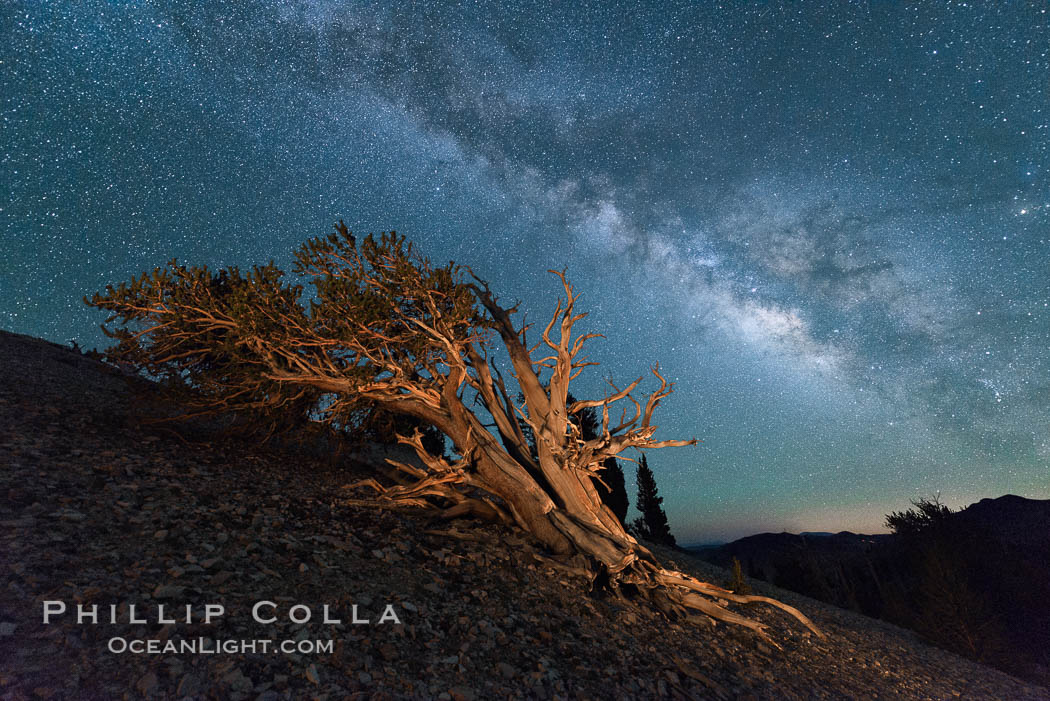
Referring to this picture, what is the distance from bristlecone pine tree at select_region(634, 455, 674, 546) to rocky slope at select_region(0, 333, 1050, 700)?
28800 mm

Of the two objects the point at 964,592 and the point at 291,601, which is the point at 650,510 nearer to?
the point at 964,592

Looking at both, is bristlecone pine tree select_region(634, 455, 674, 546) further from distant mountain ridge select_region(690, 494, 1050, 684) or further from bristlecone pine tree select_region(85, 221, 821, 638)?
bristlecone pine tree select_region(85, 221, 821, 638)

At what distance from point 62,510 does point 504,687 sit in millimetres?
6081

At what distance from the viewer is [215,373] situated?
1145cm

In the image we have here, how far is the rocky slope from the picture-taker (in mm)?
3754

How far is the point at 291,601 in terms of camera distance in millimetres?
5008

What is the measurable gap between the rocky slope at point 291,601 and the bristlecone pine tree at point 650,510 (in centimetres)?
2880

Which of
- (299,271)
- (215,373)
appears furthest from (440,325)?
(215,373)

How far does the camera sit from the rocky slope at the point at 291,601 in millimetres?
3754

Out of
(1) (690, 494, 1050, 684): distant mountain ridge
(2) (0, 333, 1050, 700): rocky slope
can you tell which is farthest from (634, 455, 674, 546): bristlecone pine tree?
(2) (0, 333, 1050, 700): rocky slope

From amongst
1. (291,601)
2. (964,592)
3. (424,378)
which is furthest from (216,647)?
(964,592)

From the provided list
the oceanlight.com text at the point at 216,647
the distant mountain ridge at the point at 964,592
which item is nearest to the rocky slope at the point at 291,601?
the oceanlight.com text at the point at 216,647

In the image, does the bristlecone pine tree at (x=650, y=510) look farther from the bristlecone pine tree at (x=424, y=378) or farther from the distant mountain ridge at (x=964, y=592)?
the bristlecone pine tree at (x=424, y=378)

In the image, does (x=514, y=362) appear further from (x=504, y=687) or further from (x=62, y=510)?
(x=62, y=510)
